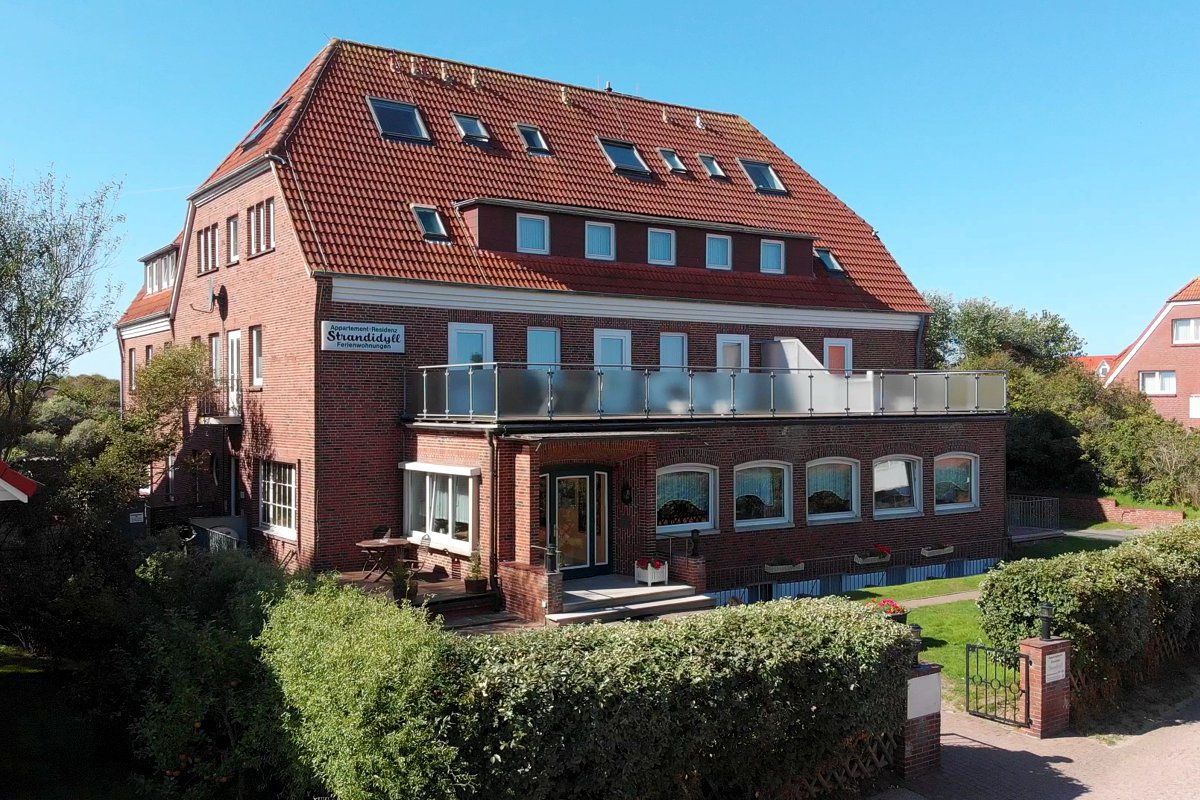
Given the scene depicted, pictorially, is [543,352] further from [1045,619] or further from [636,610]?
[1045,619]

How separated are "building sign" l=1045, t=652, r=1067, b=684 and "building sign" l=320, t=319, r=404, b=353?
12.7 meters

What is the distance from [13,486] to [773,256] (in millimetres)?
19791

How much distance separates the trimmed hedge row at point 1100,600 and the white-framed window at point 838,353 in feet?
37.0

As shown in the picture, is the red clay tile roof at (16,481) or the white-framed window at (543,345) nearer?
the red clay tile roof at (16,481)

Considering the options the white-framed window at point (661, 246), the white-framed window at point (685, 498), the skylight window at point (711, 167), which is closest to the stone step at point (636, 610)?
the white-framed window at point (685, 498)

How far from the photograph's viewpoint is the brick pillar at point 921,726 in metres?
10.7

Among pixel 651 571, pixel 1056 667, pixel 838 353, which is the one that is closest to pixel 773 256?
pixel 838 353

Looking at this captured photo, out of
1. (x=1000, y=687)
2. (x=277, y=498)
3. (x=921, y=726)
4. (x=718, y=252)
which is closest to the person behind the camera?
(x=921, y=726)

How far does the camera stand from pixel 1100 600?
12844mm

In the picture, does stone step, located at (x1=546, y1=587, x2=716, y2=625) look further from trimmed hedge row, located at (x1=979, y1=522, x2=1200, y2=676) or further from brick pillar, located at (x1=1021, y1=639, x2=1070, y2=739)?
brick pillar, located at (x1=1021, y1=639, x2=1070, y2=739)

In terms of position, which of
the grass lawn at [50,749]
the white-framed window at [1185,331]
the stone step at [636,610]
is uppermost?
the white-framed window at [1185,331]

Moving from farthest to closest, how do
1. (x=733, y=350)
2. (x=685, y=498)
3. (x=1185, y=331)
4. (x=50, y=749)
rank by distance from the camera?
(x=1185, y=331) → (x=733, y=350) → (x=685, y=498) → (x=50, y=749)

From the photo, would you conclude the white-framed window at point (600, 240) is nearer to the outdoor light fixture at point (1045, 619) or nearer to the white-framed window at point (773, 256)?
the white-framed window at point (773, 256)

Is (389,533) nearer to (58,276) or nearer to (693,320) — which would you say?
(693,320)
